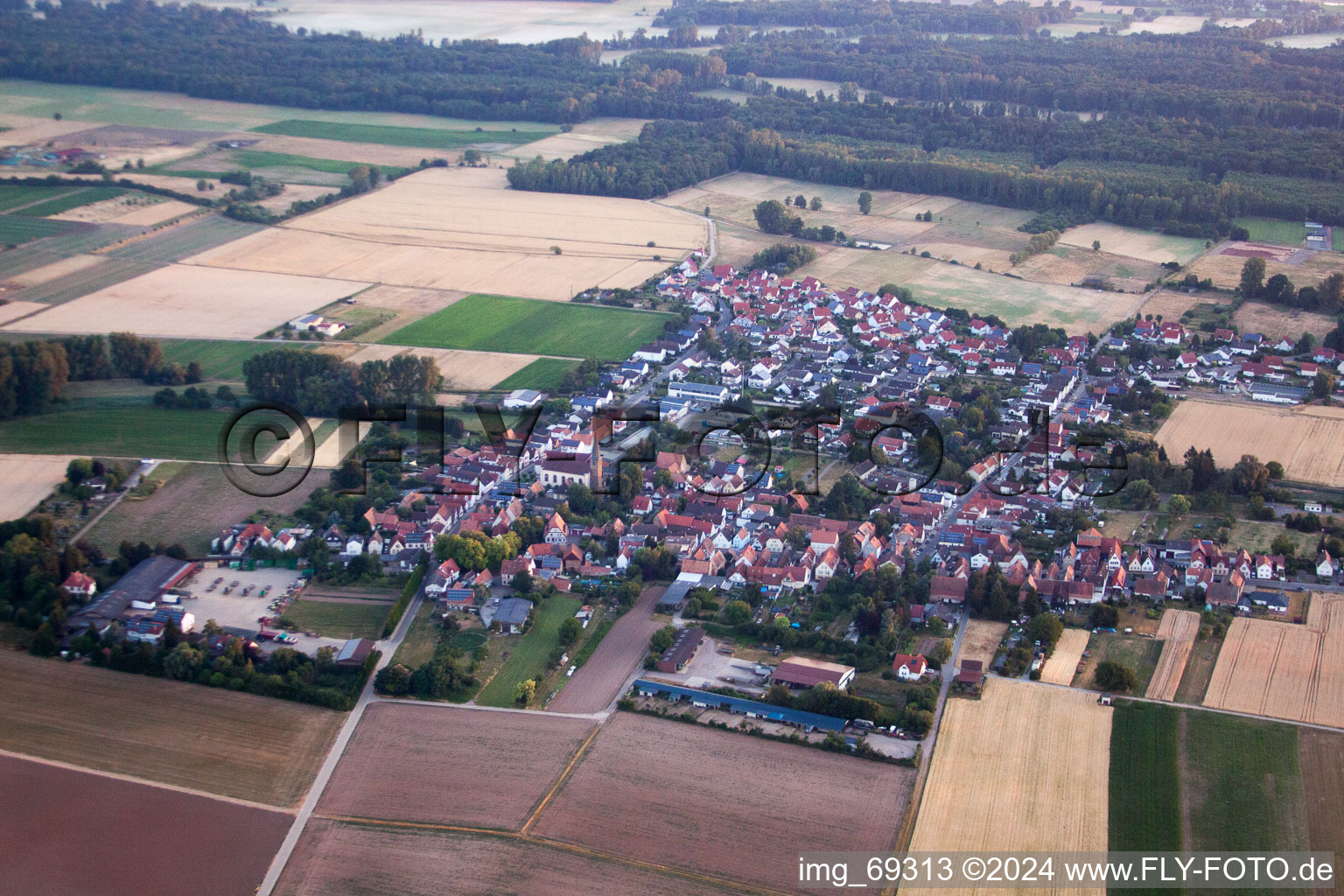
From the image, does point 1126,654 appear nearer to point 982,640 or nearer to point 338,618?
point 982,640

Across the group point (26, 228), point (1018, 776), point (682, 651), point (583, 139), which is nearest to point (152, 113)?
point (26, 228)

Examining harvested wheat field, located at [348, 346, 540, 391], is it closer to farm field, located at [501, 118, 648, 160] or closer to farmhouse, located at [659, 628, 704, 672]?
farmhouse, located at [659, 628, 704, 672]

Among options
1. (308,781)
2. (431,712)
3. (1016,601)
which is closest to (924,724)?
(1016,601)

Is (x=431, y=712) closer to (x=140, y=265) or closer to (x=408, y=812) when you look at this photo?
(x=408, y=812)

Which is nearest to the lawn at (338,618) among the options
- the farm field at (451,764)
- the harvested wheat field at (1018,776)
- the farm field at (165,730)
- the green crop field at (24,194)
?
the farm field at (165,730)

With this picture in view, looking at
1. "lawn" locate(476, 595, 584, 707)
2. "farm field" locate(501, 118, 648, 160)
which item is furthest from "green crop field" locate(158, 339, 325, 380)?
"farm field" locate(501, 118, 648, 160)
